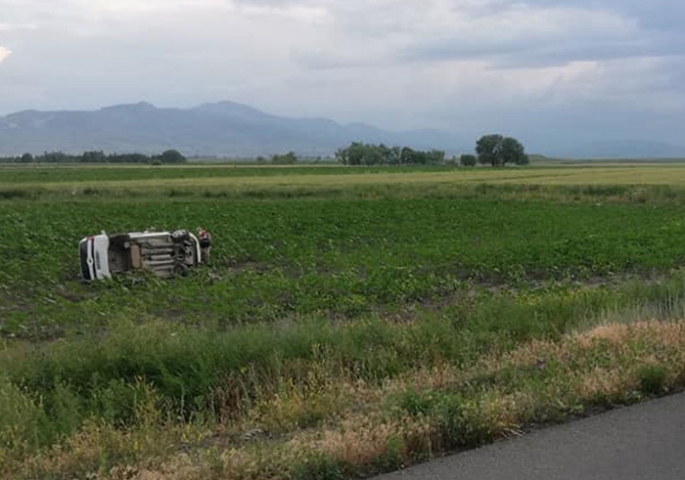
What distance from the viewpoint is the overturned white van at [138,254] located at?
57.4 feet

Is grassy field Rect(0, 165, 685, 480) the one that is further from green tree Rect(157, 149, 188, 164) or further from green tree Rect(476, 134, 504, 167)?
green tree Rect(157, 149, 188, 164)

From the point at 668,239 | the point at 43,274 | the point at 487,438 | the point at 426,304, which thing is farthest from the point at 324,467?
the point at 668,239

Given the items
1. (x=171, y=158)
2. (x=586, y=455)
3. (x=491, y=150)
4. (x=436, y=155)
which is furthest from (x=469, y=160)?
(x=586, y=455)

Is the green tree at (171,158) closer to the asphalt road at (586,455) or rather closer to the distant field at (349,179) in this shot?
the distant field at (349,179)

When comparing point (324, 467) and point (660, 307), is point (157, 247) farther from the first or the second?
point (324, 467)

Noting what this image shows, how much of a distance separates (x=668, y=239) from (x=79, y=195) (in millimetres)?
38551

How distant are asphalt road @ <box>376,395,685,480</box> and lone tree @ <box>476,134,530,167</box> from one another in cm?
13315

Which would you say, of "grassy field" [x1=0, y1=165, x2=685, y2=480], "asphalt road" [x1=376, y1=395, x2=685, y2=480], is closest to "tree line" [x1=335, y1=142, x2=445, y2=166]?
"grassy field" [x1=0, y1=165, x2=685, y2=480]

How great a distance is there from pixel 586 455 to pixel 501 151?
13425 cm

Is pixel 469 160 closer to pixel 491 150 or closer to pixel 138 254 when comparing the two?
pixel 491 150

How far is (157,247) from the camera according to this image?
1873 cm

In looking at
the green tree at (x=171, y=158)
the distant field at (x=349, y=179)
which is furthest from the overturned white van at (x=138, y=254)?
the green tree at (x=171, y=158)

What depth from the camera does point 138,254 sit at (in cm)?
1831

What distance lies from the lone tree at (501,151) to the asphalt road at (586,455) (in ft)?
437
